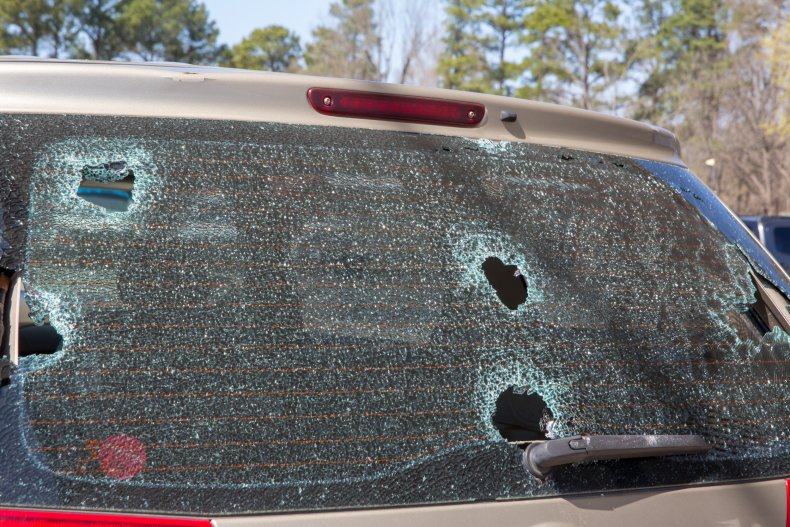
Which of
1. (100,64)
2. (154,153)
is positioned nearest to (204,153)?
(154,153)

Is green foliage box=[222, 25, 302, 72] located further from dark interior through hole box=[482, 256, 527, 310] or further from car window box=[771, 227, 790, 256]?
dark interior through hole box=[482, 256, 527, 310]

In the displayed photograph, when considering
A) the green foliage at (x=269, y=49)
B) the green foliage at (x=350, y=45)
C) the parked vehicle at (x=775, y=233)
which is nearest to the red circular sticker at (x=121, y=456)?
the parked vehicle at (x=775, y=233)

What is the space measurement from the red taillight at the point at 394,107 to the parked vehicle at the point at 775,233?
986 cm

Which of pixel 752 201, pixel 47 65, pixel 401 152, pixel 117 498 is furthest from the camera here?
pixel 752 201

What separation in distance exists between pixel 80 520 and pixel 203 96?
81 cm

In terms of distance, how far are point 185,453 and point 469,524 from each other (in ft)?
1.62

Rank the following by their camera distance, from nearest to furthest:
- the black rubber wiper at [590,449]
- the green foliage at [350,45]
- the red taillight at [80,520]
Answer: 1. the red taillight at [80,520]
2. the black rubber wiper at [590,449]
3. the green foliage at [350,45]

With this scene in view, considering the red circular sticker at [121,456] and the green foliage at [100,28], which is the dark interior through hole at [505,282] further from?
the green foliage at [100,28]

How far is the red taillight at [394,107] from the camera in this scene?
1725 millimetres

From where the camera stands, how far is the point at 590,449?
1504 millimetres

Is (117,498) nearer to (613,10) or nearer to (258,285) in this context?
(258,285)

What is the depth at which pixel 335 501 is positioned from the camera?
140 cm

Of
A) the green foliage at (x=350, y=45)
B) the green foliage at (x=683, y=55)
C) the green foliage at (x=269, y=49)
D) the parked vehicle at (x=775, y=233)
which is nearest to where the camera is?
the parked vehicle at (x=775, y=233)

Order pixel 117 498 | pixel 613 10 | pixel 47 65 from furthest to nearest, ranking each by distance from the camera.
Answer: pixel 613 10
pixel 47 65
pixel 117 498
